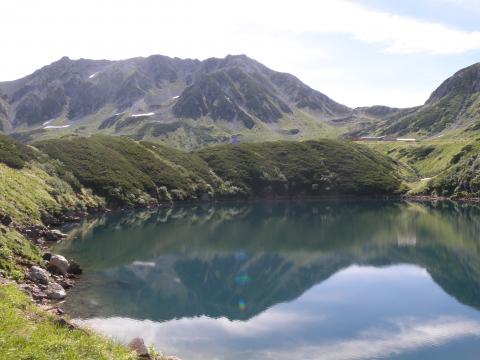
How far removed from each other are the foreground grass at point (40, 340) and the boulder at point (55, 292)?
16.1 meters

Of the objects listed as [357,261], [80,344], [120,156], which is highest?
[120,156]

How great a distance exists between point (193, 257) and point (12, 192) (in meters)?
32.7

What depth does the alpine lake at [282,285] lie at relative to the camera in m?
38.5

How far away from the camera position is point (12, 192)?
7362 centimetres

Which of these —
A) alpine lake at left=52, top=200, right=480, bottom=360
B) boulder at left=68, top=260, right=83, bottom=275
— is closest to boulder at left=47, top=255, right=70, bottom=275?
boulder at left=68, top=260, right=83, bottom=275

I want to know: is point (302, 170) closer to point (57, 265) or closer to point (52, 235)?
point (52, 235)

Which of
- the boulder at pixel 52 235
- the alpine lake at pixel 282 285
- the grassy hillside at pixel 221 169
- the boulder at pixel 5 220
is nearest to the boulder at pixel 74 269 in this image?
the alpine lake at pixel 282 285

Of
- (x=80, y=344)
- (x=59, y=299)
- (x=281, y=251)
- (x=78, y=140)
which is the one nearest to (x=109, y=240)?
(x=281, y=251)

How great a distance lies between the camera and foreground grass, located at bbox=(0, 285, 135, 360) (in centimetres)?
1781

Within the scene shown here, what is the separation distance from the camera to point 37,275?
42.9 meters

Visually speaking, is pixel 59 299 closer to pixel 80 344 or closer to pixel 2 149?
pixel 80 344

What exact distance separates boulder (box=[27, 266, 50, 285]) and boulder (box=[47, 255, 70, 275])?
17.2ft

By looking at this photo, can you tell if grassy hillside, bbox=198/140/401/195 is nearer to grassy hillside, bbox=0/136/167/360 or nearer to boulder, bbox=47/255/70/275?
grassy hillside, bbox=0/136/167/360

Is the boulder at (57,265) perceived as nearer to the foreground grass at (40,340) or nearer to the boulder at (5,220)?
the boulder at (5,220)
